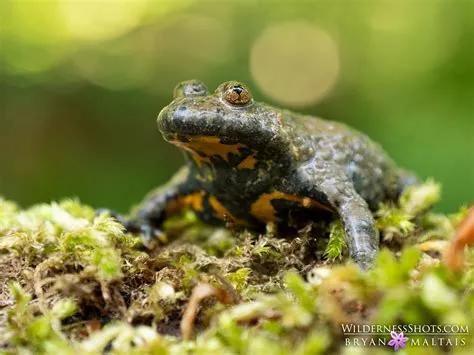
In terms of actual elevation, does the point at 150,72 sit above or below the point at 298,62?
below

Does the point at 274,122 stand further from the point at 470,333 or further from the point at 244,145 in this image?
the point at 470,333

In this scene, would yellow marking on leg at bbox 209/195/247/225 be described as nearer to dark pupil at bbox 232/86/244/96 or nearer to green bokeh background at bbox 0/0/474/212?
dark pupil at bbox 232/86/244/96

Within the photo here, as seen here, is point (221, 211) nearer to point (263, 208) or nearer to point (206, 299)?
point (263, 208)

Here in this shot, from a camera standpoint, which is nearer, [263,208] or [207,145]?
[207,145]

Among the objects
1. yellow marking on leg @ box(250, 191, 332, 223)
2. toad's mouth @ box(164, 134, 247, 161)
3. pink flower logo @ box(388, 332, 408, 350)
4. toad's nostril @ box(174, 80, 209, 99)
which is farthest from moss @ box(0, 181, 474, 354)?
toad's nostril @ box(174, 80, 209, 99)

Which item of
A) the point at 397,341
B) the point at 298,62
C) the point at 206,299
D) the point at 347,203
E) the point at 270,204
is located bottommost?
the point at 397,341

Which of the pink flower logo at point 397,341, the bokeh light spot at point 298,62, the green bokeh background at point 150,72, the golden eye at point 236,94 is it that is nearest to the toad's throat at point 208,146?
the golden eye at point 236,94

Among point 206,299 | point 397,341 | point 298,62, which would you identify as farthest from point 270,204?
point 298,62
